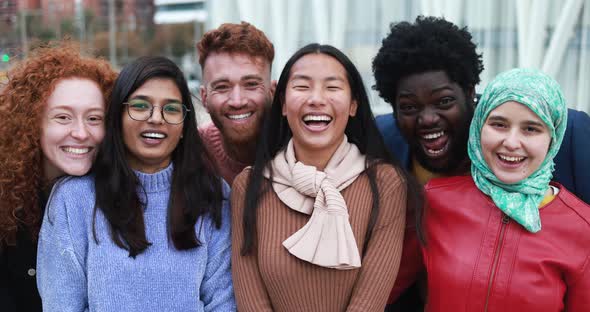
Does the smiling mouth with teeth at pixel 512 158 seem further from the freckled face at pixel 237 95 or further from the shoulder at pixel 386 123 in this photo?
the freckled face at pixel 237 95

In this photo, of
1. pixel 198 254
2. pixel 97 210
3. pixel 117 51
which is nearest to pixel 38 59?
pixel 97 210

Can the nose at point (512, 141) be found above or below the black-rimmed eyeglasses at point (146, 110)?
below

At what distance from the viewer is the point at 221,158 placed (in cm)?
352

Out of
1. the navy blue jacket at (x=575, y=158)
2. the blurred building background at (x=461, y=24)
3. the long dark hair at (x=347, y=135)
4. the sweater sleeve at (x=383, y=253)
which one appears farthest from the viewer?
Answer: the blurred building background at (x=461, y=24)

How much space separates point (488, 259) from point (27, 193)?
7.02 ft

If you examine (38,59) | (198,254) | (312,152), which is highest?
(38,59)

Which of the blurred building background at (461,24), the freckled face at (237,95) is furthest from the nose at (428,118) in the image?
the blurred building background at (461,24)

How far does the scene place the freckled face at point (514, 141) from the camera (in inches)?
91.3

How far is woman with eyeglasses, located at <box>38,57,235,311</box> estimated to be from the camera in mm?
2369

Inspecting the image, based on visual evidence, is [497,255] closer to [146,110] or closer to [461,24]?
[146,110]

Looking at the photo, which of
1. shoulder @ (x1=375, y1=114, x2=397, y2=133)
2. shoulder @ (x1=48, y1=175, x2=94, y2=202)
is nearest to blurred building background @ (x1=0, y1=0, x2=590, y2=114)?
shoulder @ (x1=375, y1=114, x2=397, y2=133)

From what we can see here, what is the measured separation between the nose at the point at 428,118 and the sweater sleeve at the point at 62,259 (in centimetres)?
→ 169

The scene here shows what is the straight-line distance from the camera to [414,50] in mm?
2957

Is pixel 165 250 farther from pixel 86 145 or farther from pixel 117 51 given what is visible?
pixel 117 51
